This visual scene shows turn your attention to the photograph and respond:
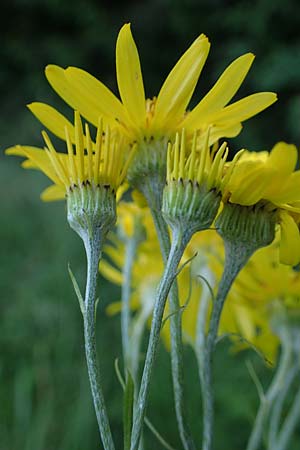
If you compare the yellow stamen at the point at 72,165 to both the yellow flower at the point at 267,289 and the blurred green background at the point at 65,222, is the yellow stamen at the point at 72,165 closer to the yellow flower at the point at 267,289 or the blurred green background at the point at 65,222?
the yellow flower at the point at 267,289

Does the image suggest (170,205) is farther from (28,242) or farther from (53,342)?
(28,242)

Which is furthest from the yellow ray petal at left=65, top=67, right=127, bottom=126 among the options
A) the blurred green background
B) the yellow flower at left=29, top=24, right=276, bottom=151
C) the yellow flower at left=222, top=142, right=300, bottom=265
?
the blurred green background

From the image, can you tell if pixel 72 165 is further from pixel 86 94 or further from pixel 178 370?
pixel 178 370

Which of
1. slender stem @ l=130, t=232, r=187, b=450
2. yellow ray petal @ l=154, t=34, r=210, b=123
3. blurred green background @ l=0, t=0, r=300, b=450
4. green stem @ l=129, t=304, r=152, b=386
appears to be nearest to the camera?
slender stem @ l=130, t=232, r=187, b=450

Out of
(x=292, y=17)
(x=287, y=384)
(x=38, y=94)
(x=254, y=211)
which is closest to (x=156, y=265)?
(x=287, y=384)

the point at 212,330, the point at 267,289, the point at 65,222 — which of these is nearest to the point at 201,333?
the point at 212,330

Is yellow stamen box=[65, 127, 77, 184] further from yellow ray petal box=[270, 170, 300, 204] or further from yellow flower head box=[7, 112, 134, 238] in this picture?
yellow ray petal box=[270, 170, 300, 204]

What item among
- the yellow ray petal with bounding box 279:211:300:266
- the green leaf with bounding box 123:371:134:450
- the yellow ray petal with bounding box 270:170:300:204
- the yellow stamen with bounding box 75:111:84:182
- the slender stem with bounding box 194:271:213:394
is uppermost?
the yellow stamen with bounding box 75:111:84:182
